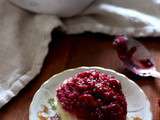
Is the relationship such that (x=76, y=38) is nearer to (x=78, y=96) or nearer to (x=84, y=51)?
(x=84, y=51)

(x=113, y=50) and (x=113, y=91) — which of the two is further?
(x=113, y=50)

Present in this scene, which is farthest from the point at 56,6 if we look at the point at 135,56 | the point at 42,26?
the point at 135,56

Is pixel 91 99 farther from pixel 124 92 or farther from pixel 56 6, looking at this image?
pixel 56 6

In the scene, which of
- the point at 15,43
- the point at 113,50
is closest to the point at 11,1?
the point at 15,43

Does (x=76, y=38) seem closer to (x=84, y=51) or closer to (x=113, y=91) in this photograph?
(x=84, y=51)

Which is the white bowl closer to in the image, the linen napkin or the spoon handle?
the linen napkin

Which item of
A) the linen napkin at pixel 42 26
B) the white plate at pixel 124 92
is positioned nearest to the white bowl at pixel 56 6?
the linen napkin at pixel 42 26
